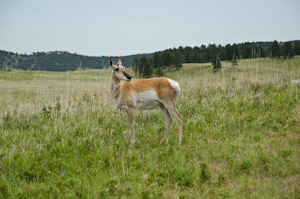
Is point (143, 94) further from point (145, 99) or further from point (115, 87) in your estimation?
point (115, 87)

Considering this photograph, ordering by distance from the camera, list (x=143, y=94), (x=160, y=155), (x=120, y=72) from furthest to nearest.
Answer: (x=143, y=94)
(x=120, y=72)
(x=160, y=155)

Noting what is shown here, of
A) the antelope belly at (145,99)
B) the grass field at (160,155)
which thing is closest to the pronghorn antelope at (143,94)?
the antelope belly at (145,99)

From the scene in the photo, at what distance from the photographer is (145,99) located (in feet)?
22.0

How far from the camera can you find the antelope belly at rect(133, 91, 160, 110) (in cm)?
668

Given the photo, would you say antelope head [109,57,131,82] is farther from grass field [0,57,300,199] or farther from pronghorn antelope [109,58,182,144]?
grass field [0,57,300,199]

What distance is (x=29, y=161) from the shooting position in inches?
191

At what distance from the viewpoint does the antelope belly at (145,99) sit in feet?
21.9

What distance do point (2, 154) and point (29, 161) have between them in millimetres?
661

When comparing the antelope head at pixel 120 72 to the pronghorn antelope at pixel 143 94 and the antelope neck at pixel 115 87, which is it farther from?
the antelope neck at pixel 115 87

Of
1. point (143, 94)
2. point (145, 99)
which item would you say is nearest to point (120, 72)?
point (143, 94)

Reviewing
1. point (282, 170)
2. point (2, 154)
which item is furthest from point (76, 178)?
point (282, 170)

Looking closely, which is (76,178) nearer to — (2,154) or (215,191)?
(2,154)

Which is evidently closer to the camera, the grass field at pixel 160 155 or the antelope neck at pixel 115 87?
the grass field at pixel 160 155

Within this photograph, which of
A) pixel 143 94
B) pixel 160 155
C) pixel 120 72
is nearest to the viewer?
pixel 160 155
